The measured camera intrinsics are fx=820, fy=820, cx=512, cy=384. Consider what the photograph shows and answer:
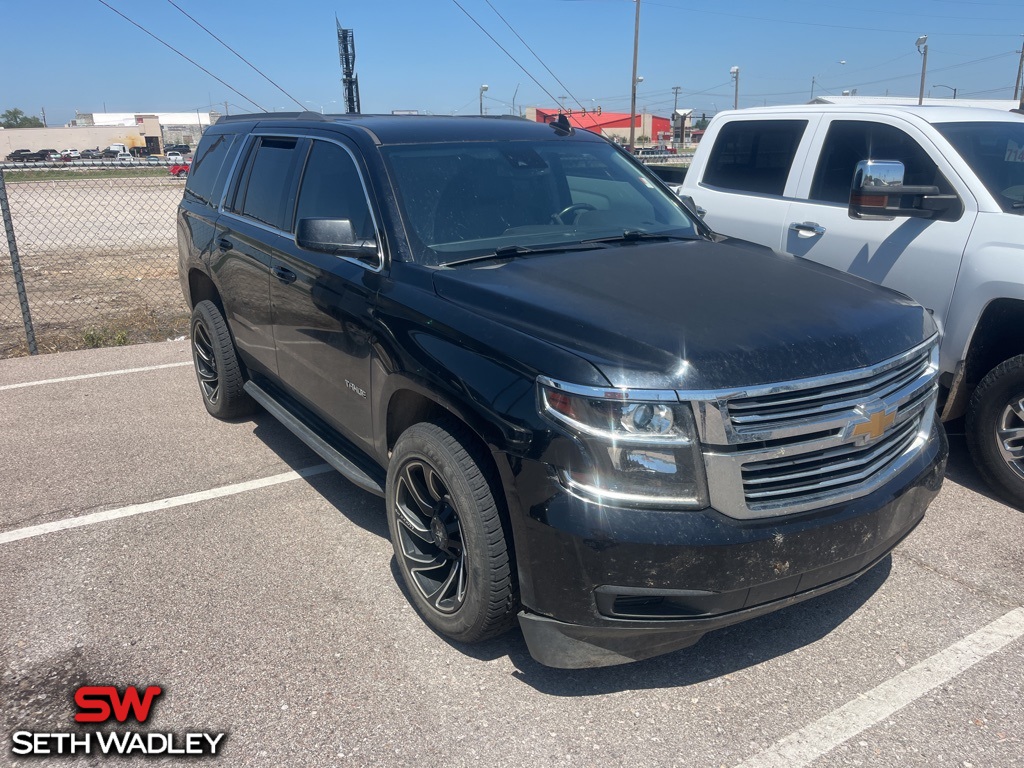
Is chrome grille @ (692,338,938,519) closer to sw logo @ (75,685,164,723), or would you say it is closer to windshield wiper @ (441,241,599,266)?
windshield wiper @ (441,241,599,266)

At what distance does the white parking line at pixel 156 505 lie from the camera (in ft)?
14.0

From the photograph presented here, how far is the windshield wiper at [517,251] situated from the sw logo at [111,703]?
2019 mm

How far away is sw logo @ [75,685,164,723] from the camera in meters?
2.90

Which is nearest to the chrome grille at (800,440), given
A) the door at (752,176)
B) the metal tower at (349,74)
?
the door at (752,176)

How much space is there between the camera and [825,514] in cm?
272

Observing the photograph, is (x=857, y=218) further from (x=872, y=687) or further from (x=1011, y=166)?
(x=872, y=687)

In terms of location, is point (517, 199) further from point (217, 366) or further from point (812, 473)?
point (217, 366)

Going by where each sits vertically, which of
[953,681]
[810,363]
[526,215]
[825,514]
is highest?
[526,215]

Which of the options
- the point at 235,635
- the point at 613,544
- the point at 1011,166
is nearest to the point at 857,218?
the point at 1011,166

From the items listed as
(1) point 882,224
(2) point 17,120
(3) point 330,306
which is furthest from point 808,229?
(2) point 17,120

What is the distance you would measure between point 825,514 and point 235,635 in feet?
7.65

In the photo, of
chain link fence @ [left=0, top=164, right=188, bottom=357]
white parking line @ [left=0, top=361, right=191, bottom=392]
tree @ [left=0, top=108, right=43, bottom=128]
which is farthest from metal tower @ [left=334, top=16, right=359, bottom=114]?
tree @ [left=0, top=108, right=43, bottom=128]

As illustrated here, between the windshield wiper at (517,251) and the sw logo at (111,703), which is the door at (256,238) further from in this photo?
the sw logo at (111,703)

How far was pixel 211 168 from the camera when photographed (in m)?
5.86
